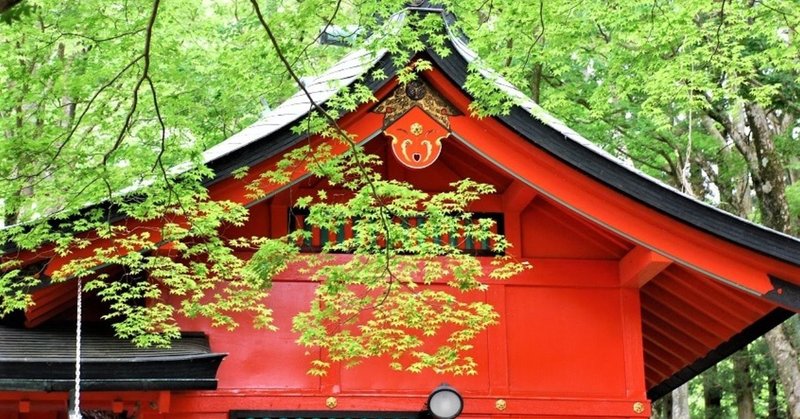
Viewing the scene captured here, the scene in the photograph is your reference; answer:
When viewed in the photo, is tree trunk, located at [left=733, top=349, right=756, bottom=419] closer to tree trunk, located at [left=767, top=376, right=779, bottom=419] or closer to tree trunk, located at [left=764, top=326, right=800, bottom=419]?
tree trunk, located at [left=767, top=376, right=779, bottom=419]

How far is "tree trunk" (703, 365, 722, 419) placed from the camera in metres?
19.5

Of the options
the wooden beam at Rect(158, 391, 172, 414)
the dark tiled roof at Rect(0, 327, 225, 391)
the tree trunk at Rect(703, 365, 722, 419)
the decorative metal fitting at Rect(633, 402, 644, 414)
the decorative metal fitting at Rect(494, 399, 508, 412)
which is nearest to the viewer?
the dark tiled roof at Rect(0, 327, 225, 391)

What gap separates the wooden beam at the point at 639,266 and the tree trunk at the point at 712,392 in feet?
40.6

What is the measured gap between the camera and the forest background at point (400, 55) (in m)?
5.96

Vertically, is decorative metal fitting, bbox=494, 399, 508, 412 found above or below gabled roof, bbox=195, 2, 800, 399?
below

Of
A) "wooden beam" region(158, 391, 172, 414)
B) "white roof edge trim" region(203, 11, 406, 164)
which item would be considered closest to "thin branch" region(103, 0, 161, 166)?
"white roof edge trim" region(203, 11, 406, 164)

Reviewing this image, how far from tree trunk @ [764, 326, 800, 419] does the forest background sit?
2cm

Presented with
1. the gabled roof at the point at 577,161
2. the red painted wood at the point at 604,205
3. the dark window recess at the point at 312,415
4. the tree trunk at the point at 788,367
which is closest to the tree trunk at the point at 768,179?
the tree trunk at the point at 788,367

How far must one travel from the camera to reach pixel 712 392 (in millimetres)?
19906

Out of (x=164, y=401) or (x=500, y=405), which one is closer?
(x=164, y=401)

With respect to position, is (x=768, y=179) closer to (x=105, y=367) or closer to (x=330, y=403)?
(x=330, y=403)

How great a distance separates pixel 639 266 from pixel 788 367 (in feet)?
23.0

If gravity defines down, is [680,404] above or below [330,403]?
above

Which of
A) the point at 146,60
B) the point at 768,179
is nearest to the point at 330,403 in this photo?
the point at 146,60
